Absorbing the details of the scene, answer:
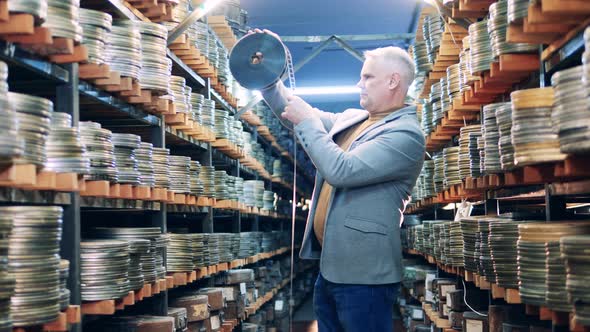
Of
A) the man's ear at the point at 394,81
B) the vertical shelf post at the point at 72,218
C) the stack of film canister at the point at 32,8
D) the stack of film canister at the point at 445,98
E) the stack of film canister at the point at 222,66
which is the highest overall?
the stack of film canister at the point at 222,66

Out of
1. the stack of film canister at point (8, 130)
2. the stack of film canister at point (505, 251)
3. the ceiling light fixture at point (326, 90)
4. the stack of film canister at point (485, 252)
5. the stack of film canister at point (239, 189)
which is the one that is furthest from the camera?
the ceiling light fixture at point (326, 90)

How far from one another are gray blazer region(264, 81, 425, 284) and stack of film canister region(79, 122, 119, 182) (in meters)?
1.41

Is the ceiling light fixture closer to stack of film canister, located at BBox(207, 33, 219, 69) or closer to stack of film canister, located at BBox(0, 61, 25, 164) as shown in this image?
stack of film canister, located at BBox(207, 33, 219, 69)

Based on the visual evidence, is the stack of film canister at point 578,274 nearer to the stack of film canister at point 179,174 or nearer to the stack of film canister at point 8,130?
the stack of film canister at point 8,130

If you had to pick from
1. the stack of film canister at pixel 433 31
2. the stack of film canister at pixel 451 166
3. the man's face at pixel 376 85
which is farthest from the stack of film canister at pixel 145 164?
the stack of film canister at pixel 433 31

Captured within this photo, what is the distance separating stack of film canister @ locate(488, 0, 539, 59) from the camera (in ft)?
16.8

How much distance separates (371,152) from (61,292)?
187 centimetres

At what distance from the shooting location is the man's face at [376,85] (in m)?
4.59

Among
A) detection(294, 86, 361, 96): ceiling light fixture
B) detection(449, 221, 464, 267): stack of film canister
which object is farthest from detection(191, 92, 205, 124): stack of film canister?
detection(294, 86, 361, 96): ceiling light fixture

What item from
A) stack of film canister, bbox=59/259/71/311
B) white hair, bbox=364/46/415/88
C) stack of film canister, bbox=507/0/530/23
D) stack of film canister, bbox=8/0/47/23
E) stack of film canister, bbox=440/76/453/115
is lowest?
stack of film canister, bbox=59/259/71/311

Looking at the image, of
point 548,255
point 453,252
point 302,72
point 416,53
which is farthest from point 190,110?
point 302,72

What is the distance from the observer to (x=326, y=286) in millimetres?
4383

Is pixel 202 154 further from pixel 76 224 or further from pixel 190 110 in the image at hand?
pixel 76 224

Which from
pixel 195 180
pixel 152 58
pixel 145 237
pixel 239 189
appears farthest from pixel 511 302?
pixel 239 189
